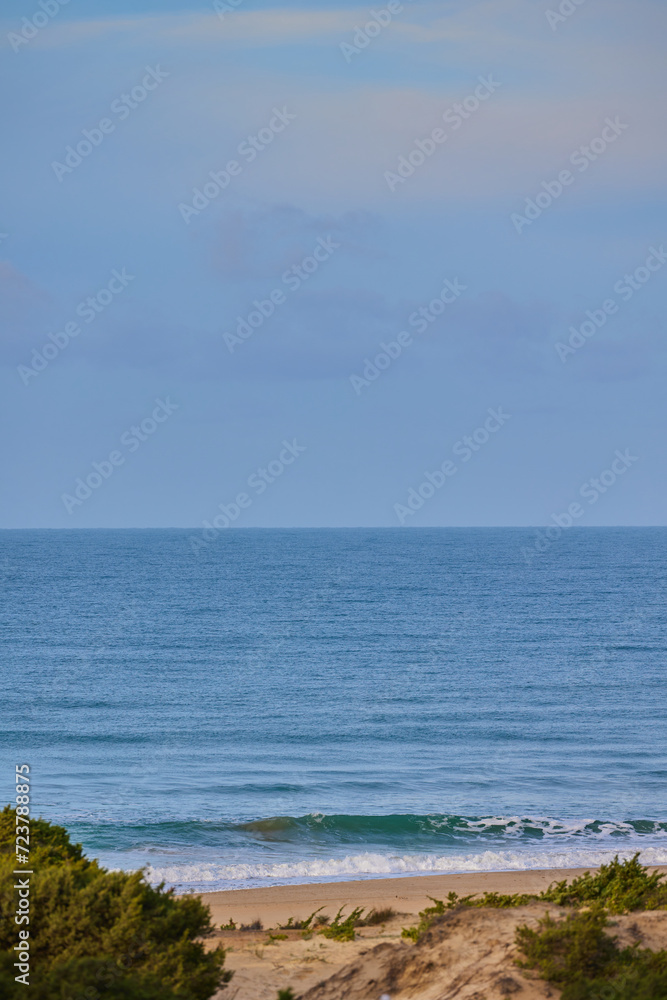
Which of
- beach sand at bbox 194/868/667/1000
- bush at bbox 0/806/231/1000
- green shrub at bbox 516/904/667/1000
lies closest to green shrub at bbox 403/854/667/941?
Answer: beach sand at bbox 194/868/667/1000

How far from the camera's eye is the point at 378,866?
68.2 feet

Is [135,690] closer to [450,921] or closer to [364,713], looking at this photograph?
[364,713]

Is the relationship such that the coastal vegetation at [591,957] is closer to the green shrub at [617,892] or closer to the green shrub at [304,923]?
the green shrub at [617,892]

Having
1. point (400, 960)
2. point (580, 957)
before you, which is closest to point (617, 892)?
point (580, 957)

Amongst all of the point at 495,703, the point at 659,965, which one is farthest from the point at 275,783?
the point at 659,965

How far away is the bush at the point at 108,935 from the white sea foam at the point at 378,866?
10108mm

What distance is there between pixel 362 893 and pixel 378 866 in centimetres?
283

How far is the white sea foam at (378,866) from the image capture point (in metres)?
19.5

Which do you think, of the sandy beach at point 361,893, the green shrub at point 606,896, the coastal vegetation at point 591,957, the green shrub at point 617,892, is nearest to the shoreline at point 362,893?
the sandy beach at point 361,893

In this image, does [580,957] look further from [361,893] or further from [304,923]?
[361,893]

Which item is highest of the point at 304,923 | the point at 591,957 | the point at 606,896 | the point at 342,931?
the point at 591,957

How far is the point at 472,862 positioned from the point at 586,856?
277 centimetres

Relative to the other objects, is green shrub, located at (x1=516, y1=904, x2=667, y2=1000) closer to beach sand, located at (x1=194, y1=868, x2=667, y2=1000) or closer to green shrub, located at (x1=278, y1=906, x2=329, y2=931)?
beach sand, located at (x1=194, y1=868, x2=667, y2=1000)

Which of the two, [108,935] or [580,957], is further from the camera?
[580,957]
